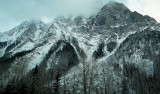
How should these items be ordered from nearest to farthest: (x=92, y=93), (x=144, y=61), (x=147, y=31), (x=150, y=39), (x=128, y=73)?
(x=92, y=93), (x=128, y=73), (x=144, y=61), (x=150, y=39), (x=147, y=31)

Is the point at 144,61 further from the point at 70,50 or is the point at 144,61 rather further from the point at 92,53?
the point at 70,50

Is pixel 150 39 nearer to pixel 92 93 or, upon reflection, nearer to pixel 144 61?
pixel 144 61

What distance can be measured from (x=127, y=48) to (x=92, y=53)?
127ft

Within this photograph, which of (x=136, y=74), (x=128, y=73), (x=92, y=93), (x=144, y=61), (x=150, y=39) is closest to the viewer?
(x=92, y=93)

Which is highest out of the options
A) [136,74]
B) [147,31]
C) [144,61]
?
[147,31]

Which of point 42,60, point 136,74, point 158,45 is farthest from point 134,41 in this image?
point 42,60

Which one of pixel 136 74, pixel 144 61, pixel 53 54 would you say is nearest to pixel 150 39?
pixel 144 61

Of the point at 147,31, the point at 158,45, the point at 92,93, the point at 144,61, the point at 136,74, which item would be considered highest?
the point at 147,31

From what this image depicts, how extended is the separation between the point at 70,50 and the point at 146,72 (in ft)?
283

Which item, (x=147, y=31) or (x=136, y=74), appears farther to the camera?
(x=147, y=31)

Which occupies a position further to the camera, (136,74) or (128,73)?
(128,73)

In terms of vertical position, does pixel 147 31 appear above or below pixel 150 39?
above

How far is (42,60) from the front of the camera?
172 meters

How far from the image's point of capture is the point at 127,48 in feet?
542
